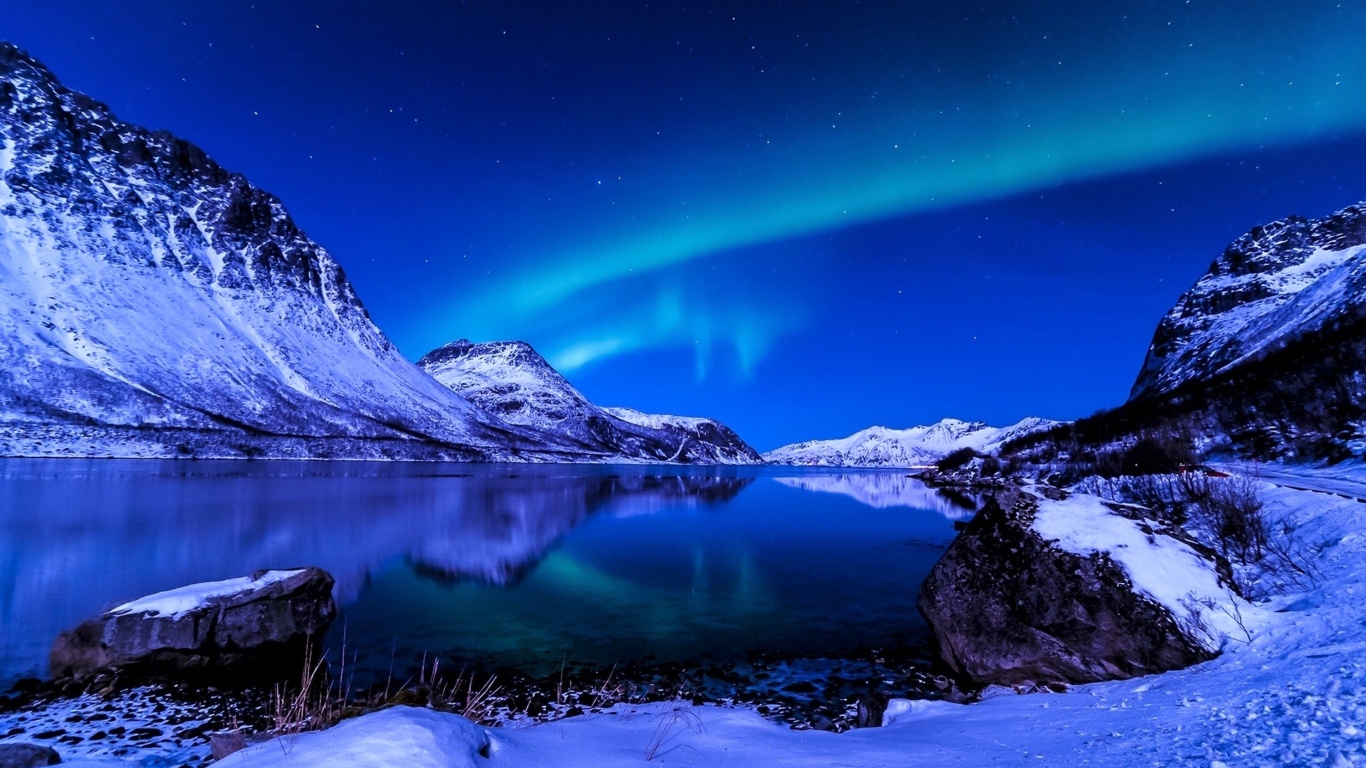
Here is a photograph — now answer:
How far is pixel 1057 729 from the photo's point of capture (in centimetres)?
693

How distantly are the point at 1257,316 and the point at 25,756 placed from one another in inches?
8814

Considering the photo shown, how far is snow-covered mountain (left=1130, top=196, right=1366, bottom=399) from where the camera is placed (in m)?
98.2

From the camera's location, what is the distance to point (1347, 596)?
8.99 meters

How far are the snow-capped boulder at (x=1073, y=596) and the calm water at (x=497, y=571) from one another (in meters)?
3.42

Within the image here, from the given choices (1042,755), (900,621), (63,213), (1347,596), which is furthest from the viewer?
(63,213)

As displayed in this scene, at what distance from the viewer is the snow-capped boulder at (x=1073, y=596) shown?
10445mm

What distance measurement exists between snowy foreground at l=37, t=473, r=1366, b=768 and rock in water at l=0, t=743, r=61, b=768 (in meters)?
0.84

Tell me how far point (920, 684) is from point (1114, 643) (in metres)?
4.08

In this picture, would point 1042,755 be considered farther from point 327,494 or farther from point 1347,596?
point 327,494

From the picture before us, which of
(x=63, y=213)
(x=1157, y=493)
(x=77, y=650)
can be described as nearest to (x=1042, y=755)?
(x=77, y=650)

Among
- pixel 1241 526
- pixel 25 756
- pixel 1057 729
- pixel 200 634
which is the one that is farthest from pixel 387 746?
pixel 1241 526

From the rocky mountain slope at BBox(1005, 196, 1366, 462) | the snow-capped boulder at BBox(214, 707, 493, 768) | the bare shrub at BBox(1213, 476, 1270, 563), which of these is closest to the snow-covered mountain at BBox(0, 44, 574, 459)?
the snow-capped boulder at BBox(214, 707, 493, 768)

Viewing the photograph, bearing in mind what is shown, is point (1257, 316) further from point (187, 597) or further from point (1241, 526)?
point (187, 597)

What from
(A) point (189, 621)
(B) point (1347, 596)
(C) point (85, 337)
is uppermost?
(C) point (85, 337)
